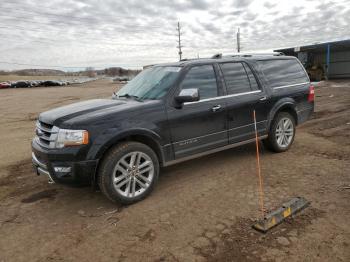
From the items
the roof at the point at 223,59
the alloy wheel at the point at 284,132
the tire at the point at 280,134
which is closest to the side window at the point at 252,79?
the roof at the point at 223,59

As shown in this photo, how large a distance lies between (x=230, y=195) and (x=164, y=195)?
924 millimetres

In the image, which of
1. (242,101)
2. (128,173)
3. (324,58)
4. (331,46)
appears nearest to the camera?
(128,173)

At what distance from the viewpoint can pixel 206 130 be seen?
471 centimetres

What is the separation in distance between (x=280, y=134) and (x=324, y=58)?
2806cm

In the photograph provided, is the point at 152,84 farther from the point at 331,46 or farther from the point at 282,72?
the point at 331,46

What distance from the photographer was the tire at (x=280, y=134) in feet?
18.7

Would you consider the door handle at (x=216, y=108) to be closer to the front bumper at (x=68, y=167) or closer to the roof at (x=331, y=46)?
the front bumper at (x=68, y=167)

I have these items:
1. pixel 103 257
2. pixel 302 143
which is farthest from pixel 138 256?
pixel 302 143

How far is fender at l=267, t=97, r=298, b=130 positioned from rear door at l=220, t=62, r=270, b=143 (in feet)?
0.35

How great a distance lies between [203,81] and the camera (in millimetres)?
4781

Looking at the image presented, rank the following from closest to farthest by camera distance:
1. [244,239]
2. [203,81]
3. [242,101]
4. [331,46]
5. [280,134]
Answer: [244,239] < [203,81] < [242,101] < [280,134] < [331,46]

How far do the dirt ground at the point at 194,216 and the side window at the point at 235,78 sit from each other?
133 cm

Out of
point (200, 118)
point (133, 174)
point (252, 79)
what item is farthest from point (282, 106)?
point (133, 174)

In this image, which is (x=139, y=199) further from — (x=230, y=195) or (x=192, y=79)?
(x=192, y=79)
